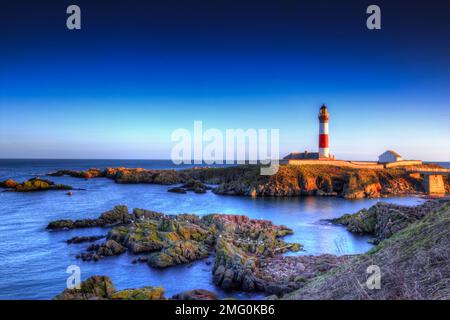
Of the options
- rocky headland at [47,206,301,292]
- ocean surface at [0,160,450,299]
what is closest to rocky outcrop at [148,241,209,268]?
rocky headland at [47,206,301,292]

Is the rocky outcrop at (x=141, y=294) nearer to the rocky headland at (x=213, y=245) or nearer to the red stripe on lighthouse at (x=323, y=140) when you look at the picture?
the rocky headland at (x=213, y=245)

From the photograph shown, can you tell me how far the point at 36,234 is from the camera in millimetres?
22156

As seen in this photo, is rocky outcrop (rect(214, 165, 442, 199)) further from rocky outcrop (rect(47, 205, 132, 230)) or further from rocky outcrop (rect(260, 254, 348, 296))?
rocky outcrop (rect(260, 254, 348, 296))

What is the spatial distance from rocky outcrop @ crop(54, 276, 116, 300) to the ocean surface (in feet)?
9.13

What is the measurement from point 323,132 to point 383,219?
35026mm

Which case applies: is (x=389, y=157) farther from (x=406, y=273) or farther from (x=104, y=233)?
(x=406, y=273)

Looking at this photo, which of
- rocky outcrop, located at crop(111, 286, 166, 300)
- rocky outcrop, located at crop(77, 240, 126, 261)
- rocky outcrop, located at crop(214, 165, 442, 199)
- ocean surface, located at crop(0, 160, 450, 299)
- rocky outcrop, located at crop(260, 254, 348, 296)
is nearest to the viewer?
rocky outcrop, located at crop(111, 286, 166, 300)

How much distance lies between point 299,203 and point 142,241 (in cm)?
2436

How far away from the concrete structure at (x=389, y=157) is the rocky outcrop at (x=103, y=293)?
73.7 m

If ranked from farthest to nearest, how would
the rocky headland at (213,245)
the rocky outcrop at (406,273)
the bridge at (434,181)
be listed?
the bridge at (434,181) → the rocky headland at (213,245) → the rocky outcrop at (406,273)

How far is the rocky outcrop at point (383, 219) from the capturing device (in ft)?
60.9

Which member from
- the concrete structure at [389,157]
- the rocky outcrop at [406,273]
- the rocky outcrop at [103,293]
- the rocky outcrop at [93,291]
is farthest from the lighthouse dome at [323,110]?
the rocky outcrop at [93,291]

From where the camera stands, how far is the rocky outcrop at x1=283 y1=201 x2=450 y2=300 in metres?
5.44
